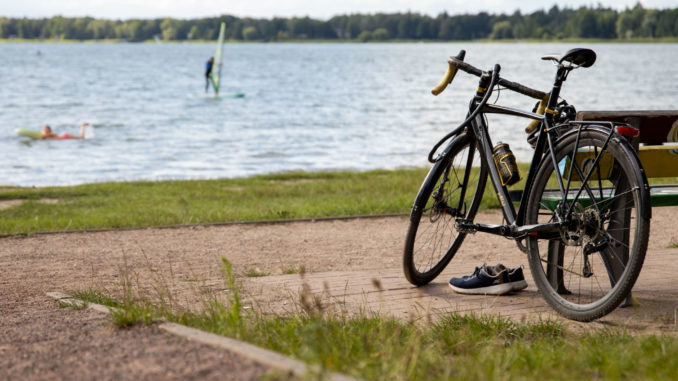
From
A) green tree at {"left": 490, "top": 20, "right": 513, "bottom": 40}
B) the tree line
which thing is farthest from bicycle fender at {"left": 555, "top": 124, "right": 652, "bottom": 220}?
green tree at {"left": 490, "top": 20, "right": 513, "bottom": 40}

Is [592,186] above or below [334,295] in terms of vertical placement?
above

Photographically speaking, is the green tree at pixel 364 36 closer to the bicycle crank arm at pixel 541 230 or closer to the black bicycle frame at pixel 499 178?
the black bicycle frame at pixel 499 178

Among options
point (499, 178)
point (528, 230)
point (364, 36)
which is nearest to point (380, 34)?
point (364, 36)

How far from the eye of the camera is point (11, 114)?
4147 centimetres

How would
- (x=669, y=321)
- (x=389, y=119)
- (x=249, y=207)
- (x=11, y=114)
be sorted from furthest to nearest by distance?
(x=11, y=114), (x=389, y=119), (x=249, y=207), (x=669, y=321)

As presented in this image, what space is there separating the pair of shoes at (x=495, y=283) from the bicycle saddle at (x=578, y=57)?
135cm

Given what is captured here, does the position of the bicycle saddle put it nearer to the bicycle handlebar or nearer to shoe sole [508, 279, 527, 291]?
the bicycle handlebar

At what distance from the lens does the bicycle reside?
4.12 meters

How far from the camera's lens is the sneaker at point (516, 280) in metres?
5.10

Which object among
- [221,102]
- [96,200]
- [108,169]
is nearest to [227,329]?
[96,200]

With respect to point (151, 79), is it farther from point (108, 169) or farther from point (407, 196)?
point (407, 196)

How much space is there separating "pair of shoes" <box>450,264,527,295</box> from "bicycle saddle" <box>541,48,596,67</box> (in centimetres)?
135

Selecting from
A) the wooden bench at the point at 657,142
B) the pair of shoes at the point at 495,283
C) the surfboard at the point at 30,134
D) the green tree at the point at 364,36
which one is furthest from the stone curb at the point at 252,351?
the green tree at the point at 364,36

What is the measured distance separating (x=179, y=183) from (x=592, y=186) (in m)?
11.3
